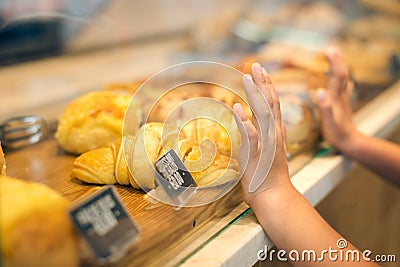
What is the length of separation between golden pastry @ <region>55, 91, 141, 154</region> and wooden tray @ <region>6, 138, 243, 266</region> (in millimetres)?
38

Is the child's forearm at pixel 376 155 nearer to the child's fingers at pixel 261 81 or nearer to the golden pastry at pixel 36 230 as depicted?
the child's fingers at pixel 261 81

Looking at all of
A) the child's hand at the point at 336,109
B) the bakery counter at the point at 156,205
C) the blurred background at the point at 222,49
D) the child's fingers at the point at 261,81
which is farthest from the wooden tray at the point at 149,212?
the child's hand at the point at 336,109

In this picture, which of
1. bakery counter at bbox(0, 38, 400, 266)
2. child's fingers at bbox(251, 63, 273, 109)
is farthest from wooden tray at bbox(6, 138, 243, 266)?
child's fingers at bbox(251, 63, 273, 109)

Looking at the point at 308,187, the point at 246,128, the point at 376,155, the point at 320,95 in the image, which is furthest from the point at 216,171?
the point at 376,155

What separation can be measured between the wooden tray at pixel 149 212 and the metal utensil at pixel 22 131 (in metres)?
0.05

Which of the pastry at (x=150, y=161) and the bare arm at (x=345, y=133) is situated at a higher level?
the pastry at (x=150, y=161)

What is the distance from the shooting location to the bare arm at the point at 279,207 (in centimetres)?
81

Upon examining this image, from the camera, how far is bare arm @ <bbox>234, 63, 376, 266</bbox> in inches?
31.9

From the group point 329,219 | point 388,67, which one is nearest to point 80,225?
point 329,219

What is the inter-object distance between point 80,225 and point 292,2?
5.97ft

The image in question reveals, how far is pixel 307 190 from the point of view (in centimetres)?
98

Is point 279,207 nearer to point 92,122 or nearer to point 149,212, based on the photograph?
point 149,212

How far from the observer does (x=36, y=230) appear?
48 cm

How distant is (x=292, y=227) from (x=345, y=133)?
17.5 inches
